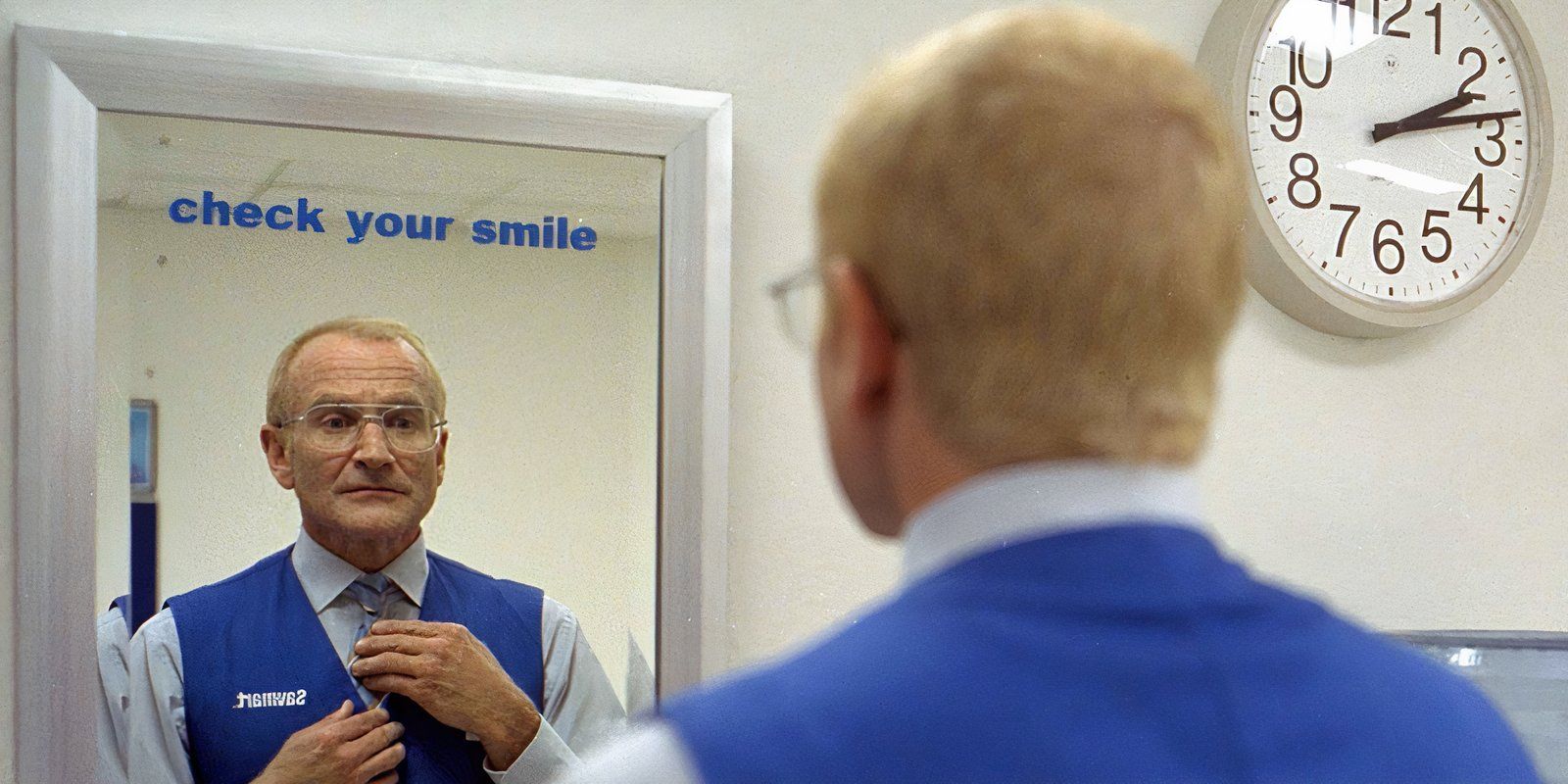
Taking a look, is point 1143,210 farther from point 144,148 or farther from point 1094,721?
point 144,148

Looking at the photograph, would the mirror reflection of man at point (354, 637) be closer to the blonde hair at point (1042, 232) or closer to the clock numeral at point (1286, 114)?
the blonde hair at point (1042, 232)

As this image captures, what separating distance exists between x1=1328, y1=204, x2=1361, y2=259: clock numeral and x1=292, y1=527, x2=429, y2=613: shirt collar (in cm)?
102

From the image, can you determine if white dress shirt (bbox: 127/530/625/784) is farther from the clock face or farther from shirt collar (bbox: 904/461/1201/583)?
the clock face

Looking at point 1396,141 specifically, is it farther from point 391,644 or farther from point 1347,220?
point 391,644

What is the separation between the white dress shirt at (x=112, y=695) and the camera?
105 cm

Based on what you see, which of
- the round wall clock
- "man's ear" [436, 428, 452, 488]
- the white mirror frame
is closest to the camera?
the white mirror frame

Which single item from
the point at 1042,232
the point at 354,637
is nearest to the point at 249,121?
the point at 354,637

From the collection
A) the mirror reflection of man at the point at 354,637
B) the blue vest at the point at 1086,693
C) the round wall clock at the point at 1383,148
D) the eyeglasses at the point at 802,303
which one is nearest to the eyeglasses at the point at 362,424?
the mirror reflection of man at the point at 354,637

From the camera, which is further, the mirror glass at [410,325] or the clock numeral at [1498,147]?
the clock numeral at [1498,147]

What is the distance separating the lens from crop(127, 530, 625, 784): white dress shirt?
1061 millimetres

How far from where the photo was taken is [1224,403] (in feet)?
4.92

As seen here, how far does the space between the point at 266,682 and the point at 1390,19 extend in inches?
52.3

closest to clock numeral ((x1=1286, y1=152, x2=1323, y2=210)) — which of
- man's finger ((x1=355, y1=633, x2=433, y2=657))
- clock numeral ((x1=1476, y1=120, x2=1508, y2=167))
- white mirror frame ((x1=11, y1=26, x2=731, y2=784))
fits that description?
clock numeral ((x1=1476, y1=120, x2=1508, y2=167))

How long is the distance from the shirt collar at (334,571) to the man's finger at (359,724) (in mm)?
88
